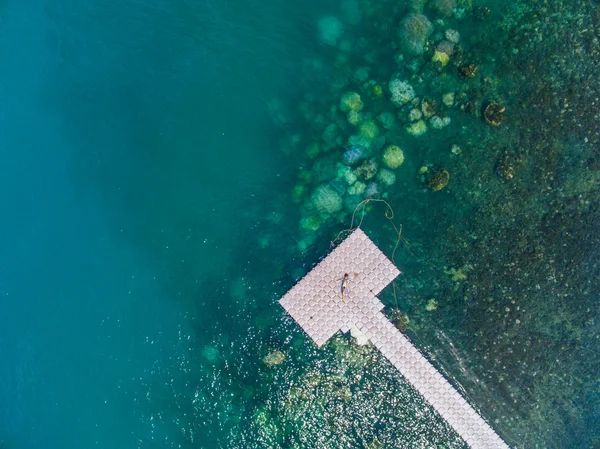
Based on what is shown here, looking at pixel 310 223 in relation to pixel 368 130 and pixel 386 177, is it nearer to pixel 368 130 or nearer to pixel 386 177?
pixel 386 177

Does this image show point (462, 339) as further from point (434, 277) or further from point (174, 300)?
point (174, 300)

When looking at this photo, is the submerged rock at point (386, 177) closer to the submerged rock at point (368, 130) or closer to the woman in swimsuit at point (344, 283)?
the submerged rock at point (368, 130)

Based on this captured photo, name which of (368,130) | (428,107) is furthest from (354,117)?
(428,107)

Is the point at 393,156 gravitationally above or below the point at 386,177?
above

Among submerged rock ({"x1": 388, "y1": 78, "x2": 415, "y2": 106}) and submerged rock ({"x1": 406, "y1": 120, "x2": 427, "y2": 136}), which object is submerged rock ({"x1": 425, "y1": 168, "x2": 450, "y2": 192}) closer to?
submerged rock ({"x1": 406, "y1": 120, "x2": 427, "y2": 136})

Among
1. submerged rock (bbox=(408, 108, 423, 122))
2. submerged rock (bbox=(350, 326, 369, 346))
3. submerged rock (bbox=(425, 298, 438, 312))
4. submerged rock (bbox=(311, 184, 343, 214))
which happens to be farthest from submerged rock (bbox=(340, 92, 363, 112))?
submerged rock (bbox=(350, 326, 369, 346))

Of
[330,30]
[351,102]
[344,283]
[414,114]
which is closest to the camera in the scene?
[344,283]

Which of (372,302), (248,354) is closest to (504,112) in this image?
(372,302)

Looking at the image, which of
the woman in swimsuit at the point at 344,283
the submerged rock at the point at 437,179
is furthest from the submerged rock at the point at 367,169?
the woman in swimsuit at the point at 344,283
